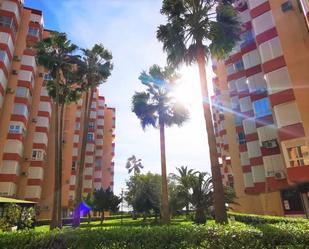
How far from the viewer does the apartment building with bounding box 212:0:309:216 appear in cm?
2227

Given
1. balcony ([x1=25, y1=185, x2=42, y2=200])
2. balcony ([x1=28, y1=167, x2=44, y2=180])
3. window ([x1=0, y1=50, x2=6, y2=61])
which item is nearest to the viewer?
window ([x1=0, y1=50, x2=6, y2=61])

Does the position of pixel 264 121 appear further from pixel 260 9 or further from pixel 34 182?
pixel 34 182

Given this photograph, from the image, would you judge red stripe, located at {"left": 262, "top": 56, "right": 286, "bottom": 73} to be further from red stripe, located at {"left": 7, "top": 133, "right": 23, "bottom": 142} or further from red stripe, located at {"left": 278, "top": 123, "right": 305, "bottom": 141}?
red stripe, located at {"left": 7, "top": 133, "right": 23, "bottom": 142}

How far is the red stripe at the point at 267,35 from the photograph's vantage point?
26.0 m

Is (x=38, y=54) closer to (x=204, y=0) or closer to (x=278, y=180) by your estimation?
(x=204, y=0)

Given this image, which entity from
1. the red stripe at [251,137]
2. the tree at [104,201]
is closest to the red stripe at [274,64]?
the red stripe at [251,137]

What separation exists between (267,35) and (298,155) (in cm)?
1269

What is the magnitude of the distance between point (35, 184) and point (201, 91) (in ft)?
110

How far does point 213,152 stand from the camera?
14.1m

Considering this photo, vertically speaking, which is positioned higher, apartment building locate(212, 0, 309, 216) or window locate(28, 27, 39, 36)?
window locate(28, 27, 39, 36)

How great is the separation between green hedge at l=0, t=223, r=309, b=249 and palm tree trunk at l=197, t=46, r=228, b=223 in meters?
4.13

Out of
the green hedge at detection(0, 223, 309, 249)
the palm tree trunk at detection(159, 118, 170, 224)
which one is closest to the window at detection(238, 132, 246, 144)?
the palm tree trunk at detection(159, 118, 170, 224)

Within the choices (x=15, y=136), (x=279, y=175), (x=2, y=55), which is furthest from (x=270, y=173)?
(x=2, y=55)

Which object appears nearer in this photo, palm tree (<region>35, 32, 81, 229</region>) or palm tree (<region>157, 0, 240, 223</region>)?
palm tree (<region>157, 0, 240, 223</region>)
